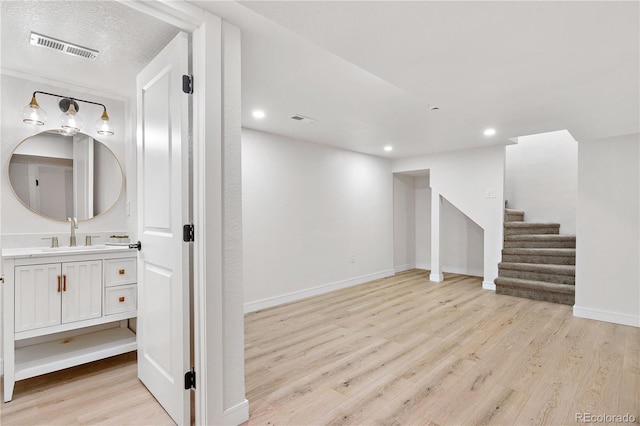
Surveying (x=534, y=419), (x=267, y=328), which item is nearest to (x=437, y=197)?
(x=267, y=328)

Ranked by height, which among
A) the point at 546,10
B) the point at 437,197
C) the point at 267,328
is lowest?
the point at 267,328

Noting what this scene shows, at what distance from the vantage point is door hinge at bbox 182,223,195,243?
67.9 inches

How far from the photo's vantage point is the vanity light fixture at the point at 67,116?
2.41 metres

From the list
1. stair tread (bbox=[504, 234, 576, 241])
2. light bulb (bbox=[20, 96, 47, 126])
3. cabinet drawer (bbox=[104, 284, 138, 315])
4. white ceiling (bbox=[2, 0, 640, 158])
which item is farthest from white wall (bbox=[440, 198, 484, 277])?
light bulb (bbox=[20, 96, 47, 126])

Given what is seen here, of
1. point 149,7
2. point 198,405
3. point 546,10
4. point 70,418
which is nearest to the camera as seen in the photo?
point 546,10

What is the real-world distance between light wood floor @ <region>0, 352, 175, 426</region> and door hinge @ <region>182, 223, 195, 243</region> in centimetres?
108

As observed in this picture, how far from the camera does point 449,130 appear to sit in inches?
165

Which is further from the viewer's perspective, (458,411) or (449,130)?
(449,130)

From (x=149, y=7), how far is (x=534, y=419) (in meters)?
3.08

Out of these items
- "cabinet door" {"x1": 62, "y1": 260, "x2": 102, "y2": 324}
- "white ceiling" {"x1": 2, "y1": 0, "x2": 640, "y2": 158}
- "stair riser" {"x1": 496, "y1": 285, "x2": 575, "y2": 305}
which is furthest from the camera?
"stair riser" {"x1": 496, "y1": 285, "x2": 575, "y2": 305}

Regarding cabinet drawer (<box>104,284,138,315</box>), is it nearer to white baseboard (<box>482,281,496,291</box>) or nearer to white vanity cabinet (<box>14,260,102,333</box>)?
white vanity cabinet (<box>14,260,102,333</box>)

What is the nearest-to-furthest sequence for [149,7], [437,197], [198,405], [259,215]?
[149,7] < [198,405] < [259,215] < [437,197]

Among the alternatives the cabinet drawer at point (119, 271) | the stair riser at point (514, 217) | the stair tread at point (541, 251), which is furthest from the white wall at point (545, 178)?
the cabinet drawer at point (119, 271)

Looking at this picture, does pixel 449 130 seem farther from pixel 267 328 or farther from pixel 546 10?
pixel 267 328
